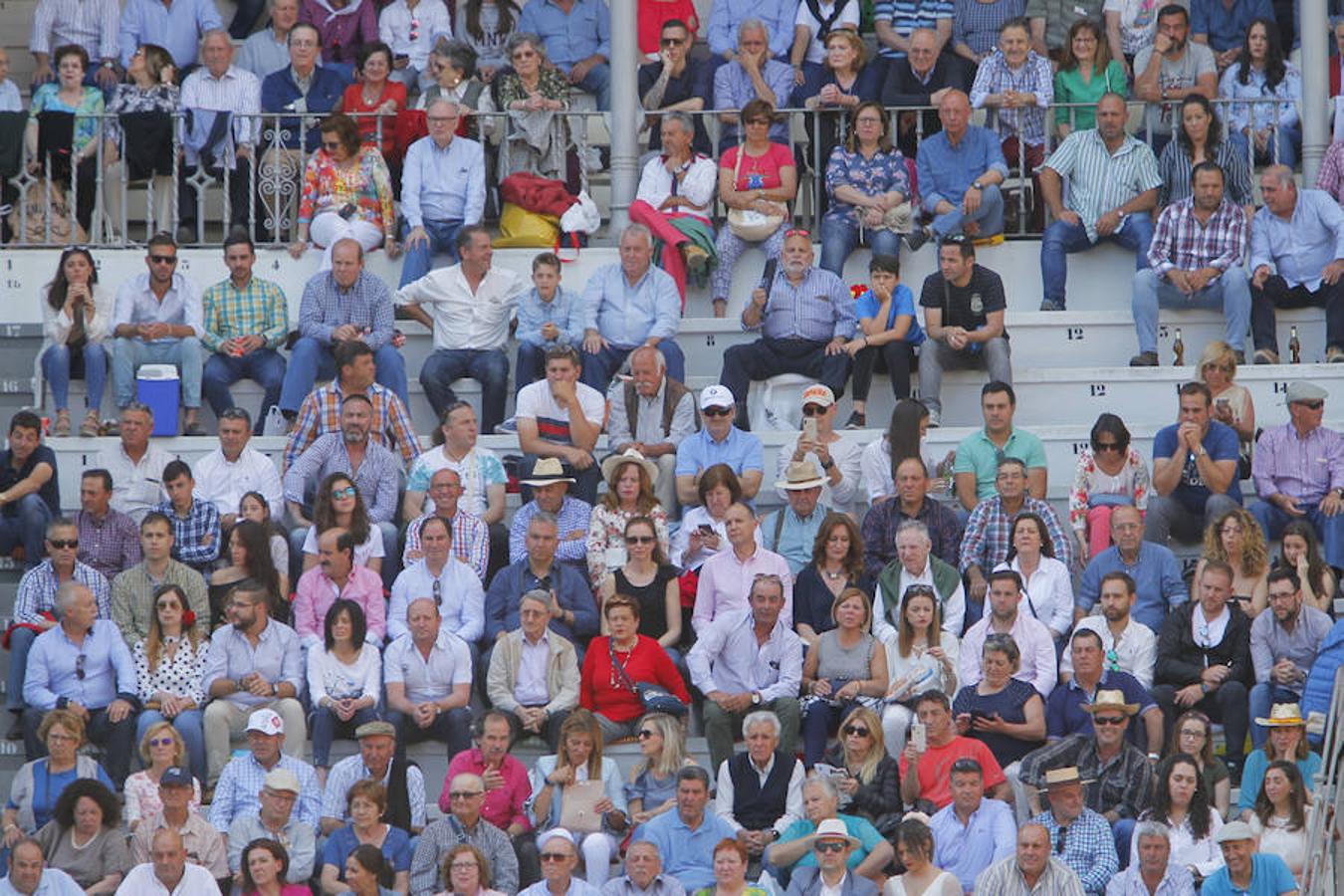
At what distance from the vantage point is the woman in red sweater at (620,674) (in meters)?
15.3

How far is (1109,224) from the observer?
18.3m

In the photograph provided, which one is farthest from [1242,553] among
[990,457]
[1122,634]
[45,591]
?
[45,591]

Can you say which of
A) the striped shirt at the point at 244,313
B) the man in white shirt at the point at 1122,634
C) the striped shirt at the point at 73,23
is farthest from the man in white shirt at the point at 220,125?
the man in white shirt at the point at 1122,634

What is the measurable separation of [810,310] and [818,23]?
316 centimetres

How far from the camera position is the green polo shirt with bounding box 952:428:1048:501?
16.4 meters

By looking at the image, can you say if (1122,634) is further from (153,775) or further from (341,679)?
(153,775)

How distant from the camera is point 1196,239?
17.9 meters

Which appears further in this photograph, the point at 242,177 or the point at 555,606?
the point at 242,177

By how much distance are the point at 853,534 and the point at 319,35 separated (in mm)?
6242

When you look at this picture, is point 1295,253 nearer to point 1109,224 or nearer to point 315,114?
point 1109,224

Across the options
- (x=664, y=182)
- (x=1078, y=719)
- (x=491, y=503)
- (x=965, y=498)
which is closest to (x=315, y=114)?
(x=664, y=182)

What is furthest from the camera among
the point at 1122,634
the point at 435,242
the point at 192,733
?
the point at 435,242

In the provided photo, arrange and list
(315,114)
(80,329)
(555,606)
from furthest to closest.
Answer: (315,114) → (80,329) → (555,606)

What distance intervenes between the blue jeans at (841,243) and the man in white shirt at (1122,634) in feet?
11.4
